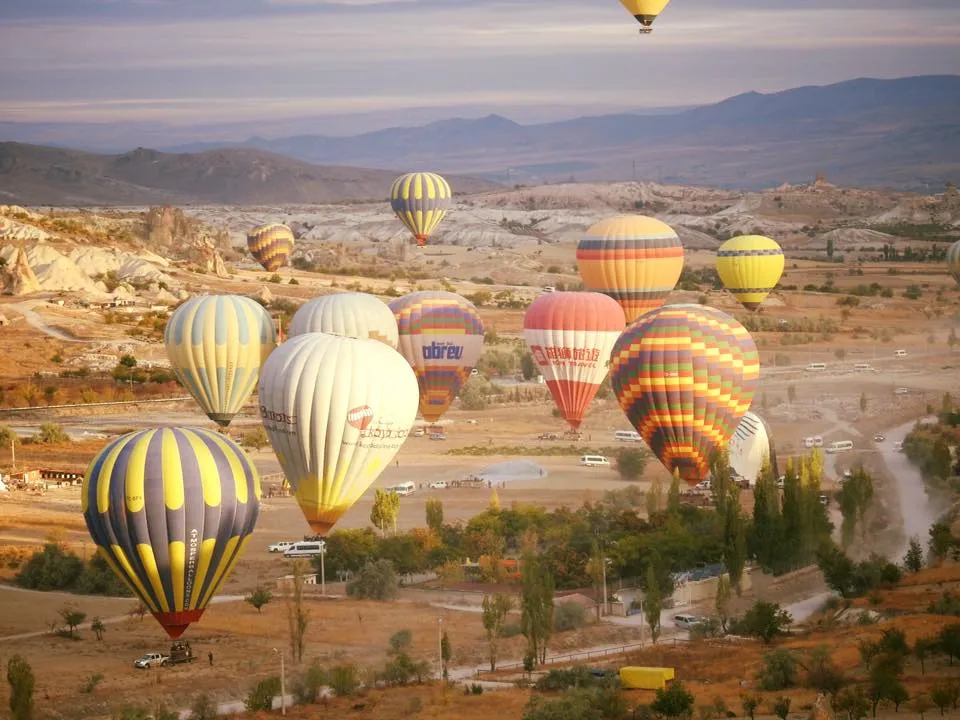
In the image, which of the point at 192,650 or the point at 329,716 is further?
the point at 192,650

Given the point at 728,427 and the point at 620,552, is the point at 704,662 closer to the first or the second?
the point at 620,552

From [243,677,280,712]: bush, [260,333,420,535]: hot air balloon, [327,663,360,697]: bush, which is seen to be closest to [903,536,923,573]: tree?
[260,333,420,535]: hot air balloon

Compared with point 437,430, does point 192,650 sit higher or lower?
lower

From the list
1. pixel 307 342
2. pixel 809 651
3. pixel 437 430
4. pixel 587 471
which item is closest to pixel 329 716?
pixel 809 651

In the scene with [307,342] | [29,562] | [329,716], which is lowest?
[329,716]

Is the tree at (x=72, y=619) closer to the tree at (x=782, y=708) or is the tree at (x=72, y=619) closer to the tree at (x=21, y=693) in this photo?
the tree at (x=21, y=693)

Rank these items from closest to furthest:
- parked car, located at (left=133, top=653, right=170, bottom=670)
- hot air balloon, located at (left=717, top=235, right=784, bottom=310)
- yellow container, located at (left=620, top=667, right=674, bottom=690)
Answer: yellow container, located at (left=620, top=667, right=674, bottom=690) < parked car, located at (left=133, top=653, right=170, bottom=670) < hot air balloon, located at (left=717, top=235, right=784, bottom=310)

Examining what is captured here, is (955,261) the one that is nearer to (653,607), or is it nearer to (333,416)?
(333,416)

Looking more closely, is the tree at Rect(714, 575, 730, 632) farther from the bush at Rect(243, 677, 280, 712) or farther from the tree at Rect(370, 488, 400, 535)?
the tree at Rect(370, 488, 400, 535)
